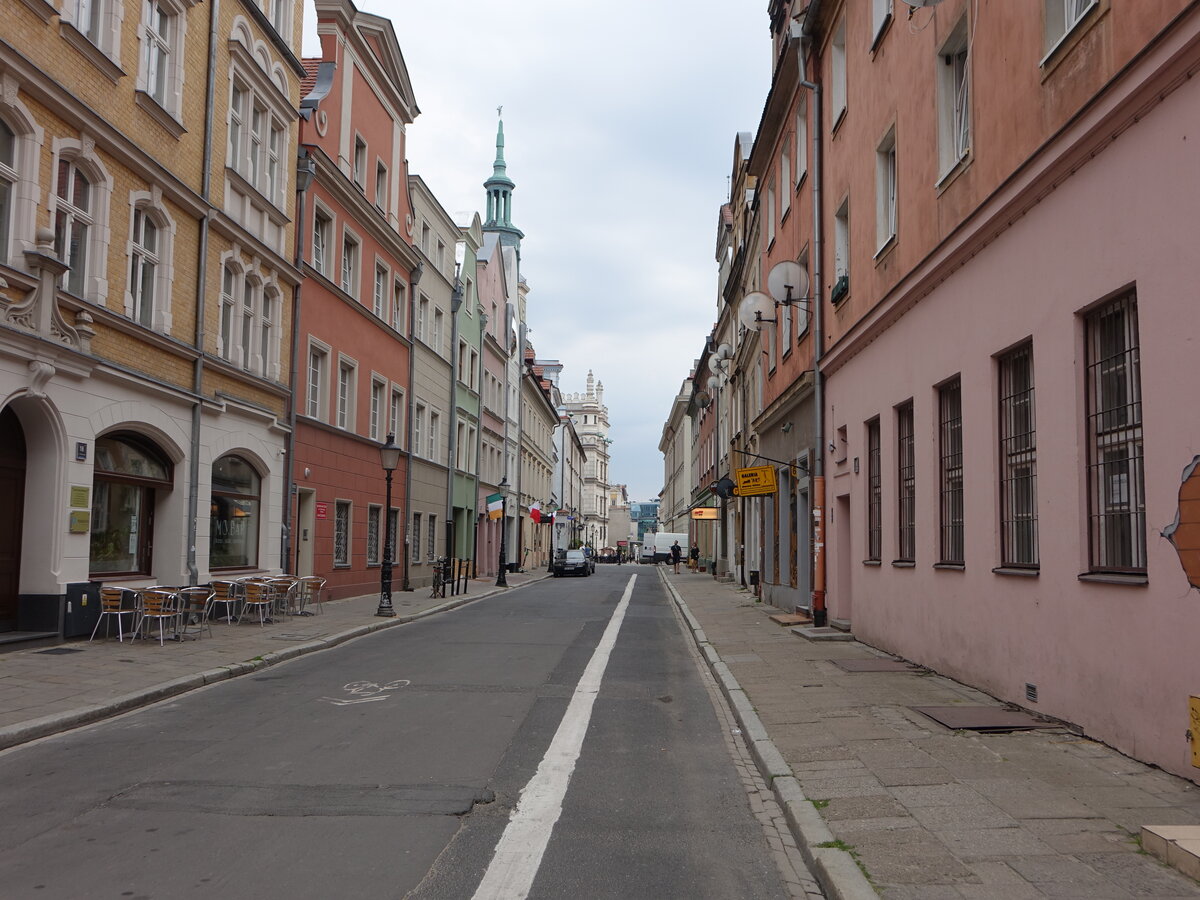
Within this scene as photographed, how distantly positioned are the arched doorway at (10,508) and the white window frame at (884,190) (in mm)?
11658

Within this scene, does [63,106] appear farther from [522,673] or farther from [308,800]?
[308,800]

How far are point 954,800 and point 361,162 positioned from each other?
2384 centimetres

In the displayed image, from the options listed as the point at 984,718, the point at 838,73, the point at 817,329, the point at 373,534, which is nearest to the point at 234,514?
the point at 373,534

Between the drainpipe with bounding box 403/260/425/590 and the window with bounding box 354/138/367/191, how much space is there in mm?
4365

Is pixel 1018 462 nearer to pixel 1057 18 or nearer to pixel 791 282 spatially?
pixel 1057 18

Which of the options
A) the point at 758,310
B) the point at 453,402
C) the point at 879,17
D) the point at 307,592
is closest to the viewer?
the point at 879,17

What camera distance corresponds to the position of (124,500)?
51.8 feet

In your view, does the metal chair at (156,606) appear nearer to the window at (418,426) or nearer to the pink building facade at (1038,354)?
the pink building facade at (1038,354)

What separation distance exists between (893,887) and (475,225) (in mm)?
38479

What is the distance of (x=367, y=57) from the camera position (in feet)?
86.1

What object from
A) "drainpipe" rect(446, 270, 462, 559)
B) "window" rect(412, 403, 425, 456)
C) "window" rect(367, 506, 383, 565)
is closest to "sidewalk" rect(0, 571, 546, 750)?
"window" rect(367, 506, 383, 565)

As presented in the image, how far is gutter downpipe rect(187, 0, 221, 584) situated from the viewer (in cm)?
1717

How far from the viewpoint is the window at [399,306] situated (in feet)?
95.6

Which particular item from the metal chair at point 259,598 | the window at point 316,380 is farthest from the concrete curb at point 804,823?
the window at point 316,380
